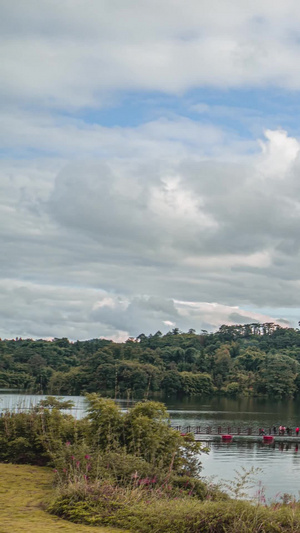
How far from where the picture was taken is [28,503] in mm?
15000

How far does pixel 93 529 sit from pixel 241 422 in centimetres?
8115

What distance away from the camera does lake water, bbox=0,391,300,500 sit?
4205 cm

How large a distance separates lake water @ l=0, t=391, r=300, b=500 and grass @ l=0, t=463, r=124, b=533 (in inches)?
141

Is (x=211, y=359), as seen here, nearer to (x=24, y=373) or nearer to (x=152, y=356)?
(x=152, y=356)

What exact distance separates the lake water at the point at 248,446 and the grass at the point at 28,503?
3580 mm

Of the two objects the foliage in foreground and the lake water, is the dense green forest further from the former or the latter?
the foliage in foreground

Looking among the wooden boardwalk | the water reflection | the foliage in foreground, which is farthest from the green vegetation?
the wooden boardwalk

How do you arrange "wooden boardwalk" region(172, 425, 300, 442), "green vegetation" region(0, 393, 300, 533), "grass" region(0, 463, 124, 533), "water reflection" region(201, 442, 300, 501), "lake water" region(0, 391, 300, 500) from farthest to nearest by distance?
"wooden boardwalk" region(172, 425, 300, 442)
"lake water" region(0, 391, 300, 500)
"water reflection" region(201, 442, 300, 501)
"green vegetation" region(0, 393, 300, 533)
"grass" region(0, 463, 124, 533)

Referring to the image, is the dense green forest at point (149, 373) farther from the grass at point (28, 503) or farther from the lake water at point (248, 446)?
the grass at point (28, 503)

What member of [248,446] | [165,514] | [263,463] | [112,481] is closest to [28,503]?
[112,481]

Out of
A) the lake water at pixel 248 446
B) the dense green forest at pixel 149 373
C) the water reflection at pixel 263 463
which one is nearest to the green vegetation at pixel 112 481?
the lake water at pixel 248 446

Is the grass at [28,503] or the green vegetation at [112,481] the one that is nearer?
the grass at [28,503]

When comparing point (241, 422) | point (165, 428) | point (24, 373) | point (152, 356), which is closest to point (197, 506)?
point (165, 428)

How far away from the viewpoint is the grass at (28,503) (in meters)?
12.0
